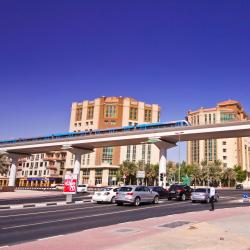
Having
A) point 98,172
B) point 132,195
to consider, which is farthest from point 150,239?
point 98,172

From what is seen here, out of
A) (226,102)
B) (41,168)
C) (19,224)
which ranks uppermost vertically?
(226,102)

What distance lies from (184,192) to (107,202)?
338 inches

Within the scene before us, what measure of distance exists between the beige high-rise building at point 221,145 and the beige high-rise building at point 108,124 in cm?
3393

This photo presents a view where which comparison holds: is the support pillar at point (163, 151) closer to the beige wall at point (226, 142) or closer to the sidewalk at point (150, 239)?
the sidewalk at point (150, 239)

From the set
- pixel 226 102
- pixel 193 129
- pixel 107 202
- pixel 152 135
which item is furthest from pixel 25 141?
pixel 226 102

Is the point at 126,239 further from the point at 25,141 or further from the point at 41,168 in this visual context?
the point at 41,168

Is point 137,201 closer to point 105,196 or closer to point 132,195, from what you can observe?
point 132,195

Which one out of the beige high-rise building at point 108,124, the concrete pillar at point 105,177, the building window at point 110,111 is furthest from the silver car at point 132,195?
the building window at point 110,111

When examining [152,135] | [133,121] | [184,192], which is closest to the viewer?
[184,192]

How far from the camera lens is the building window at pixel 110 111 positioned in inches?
4711

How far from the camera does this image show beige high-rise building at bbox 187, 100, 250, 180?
140000 mm

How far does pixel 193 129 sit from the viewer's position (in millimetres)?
53469

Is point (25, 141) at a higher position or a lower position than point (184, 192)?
higher

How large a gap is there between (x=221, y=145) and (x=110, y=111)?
53.8 m
